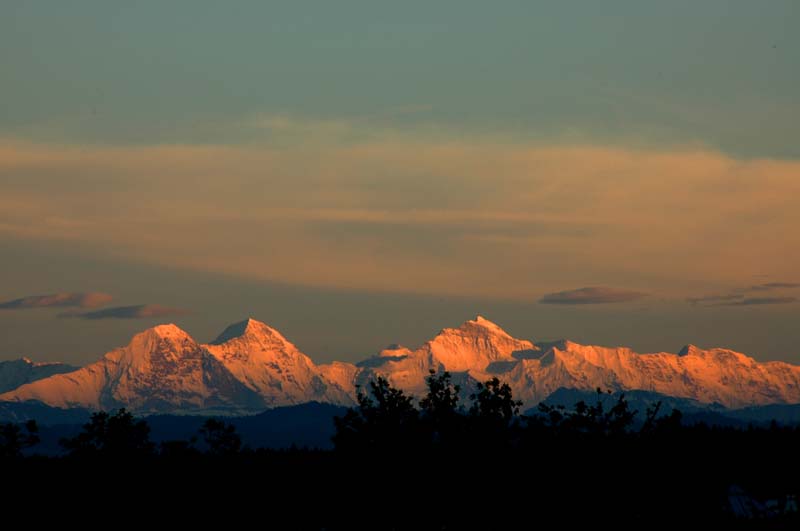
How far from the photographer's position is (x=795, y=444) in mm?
124375

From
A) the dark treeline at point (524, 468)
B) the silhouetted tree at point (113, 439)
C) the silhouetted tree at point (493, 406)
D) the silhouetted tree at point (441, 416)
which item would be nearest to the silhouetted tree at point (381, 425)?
the dark treeline at point (524, 468)

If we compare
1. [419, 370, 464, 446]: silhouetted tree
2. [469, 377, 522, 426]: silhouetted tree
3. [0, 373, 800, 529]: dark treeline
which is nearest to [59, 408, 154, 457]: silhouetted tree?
[0, 373, 800, 529]: dark treeline

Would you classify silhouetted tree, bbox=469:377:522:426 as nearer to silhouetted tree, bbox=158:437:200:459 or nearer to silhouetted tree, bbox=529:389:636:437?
silhouetted tree, bbox=529:389:636:437

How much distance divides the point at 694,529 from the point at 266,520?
143 feet

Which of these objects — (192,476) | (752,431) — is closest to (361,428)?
(192,476)

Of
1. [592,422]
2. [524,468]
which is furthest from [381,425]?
[592,422]

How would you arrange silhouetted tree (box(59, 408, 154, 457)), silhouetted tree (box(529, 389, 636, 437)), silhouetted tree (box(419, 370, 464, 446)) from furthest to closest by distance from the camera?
1. silhouetted tree (box(59, 408, 154, 457))
2. silhouetted tree (box(419, 370, 464, 446))
3. silhouetted tree (box(529, 389, 636, 437))

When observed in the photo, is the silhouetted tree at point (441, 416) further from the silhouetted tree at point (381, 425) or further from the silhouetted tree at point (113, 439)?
the silhouetted tree at point (113, 439)

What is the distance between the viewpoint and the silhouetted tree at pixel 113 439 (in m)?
151

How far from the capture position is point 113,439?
156m

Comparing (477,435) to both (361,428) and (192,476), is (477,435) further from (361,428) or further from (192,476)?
(192,476)

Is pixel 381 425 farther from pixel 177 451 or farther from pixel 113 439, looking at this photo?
pixel 113 439

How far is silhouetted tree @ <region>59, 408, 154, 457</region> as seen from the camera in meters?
151

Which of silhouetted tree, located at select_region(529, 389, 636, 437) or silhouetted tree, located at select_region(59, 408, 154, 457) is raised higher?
silhouetted tree, located at select_region(529, 389, 636, 437)
